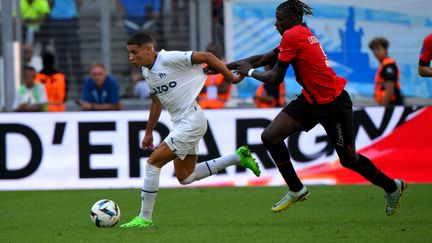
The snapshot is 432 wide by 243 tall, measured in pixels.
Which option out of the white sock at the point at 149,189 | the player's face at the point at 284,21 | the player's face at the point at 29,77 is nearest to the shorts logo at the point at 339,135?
the player's face at the point at 284,21

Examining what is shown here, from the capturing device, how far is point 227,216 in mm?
10781

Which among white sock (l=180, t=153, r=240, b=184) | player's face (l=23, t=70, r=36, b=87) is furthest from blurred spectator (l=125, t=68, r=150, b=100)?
white sock (l=180, t=153, r=240, b=184)

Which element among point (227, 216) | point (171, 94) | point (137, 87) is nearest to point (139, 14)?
point (137, 87)

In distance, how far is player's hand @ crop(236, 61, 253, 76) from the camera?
31.2 ft

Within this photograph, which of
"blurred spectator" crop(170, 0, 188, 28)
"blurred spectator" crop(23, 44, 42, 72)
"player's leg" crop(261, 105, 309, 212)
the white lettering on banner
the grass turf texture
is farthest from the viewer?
"blurred spectator" crop(170, 0, 188, 28)

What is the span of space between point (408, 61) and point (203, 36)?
12.7ft

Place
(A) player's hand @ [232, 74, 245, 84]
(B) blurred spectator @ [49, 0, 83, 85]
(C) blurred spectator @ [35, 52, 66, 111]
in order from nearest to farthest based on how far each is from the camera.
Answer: (A) player's hand @ [232, 74, 245, 84] → (C) blurred spectator @ [35, 52, 66, 111] → (B) blurred spectator @ [49, 0, 83, 85]

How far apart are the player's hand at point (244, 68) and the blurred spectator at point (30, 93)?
7.88 meters

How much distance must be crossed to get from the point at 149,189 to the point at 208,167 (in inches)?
37.2

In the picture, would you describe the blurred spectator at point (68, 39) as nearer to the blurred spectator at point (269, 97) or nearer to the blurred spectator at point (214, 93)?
the blurred spectator at point (214, 93)

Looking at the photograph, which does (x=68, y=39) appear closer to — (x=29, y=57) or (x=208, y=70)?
(x=29, y=57)

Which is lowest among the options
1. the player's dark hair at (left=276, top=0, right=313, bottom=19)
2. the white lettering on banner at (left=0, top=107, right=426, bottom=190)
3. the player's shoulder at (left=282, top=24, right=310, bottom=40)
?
the white lettering on banner at (left=0, top=107, right=426, bottom=190)

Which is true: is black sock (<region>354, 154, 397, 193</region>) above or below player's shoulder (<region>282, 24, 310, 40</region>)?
below

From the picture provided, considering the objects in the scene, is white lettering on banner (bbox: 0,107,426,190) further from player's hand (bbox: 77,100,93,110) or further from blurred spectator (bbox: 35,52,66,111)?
blurred spectator (bbox: 35,52,66,111)
